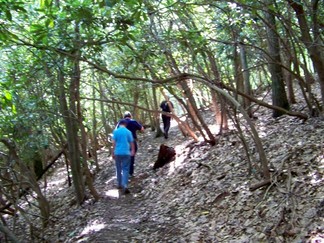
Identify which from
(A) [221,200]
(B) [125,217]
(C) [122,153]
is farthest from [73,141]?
(A) [221,200]

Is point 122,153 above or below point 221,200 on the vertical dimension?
above

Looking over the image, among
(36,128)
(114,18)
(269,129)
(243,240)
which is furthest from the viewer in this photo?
(36,128)

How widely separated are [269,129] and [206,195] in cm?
276

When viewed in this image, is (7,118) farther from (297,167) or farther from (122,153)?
(297,167)

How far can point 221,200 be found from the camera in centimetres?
714

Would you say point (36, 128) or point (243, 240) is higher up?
point (36, 128)

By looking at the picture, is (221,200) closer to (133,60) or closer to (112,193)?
(133,60)

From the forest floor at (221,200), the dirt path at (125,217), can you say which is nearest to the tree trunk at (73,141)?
the forest floor at (221,200)

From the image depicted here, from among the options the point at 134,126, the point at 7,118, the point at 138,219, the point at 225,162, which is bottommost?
the point at 138,219

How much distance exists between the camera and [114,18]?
617cm

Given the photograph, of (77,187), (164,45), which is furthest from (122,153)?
(164,45)

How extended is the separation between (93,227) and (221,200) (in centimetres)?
271

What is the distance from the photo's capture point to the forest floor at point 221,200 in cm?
541

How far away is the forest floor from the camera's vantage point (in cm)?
541
